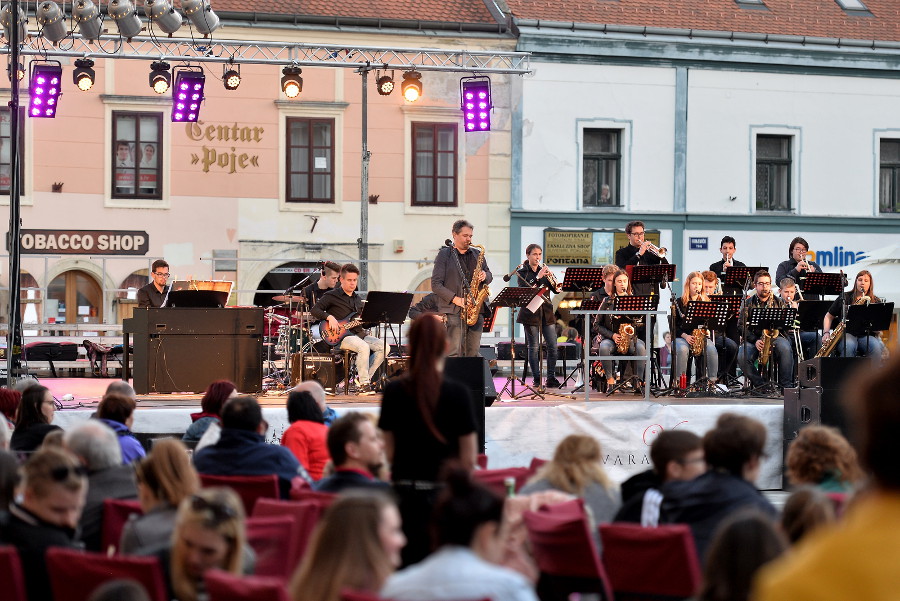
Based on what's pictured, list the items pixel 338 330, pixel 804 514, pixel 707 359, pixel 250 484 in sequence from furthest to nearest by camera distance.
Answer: pixel 707 359
pixel 338 330
pixel 250 484
pixel 804 514

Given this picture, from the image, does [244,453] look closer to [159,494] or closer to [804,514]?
[159,494]

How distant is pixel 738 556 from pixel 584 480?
9.37ft

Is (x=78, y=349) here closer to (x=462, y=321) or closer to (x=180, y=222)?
(x=180, y=222)

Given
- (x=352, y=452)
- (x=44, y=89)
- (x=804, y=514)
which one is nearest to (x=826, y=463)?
(x=804, y=514)

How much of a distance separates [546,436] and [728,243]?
3.66 meters

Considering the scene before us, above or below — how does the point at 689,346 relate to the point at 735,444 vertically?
below

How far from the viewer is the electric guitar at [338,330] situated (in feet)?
41.2

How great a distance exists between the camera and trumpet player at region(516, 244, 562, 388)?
41.8 feet

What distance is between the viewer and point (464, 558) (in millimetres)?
3311

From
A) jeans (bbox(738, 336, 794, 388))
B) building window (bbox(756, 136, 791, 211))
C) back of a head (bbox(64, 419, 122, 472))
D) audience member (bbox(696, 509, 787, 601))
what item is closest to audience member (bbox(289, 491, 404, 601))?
audience member (bbox(696, 509, 787, 601))

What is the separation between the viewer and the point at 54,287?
20.2m

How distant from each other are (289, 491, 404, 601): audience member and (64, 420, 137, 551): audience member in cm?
237

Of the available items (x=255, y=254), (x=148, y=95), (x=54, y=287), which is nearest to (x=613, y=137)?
(x=255, y=254)

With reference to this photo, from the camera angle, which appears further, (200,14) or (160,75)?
(160,75)
